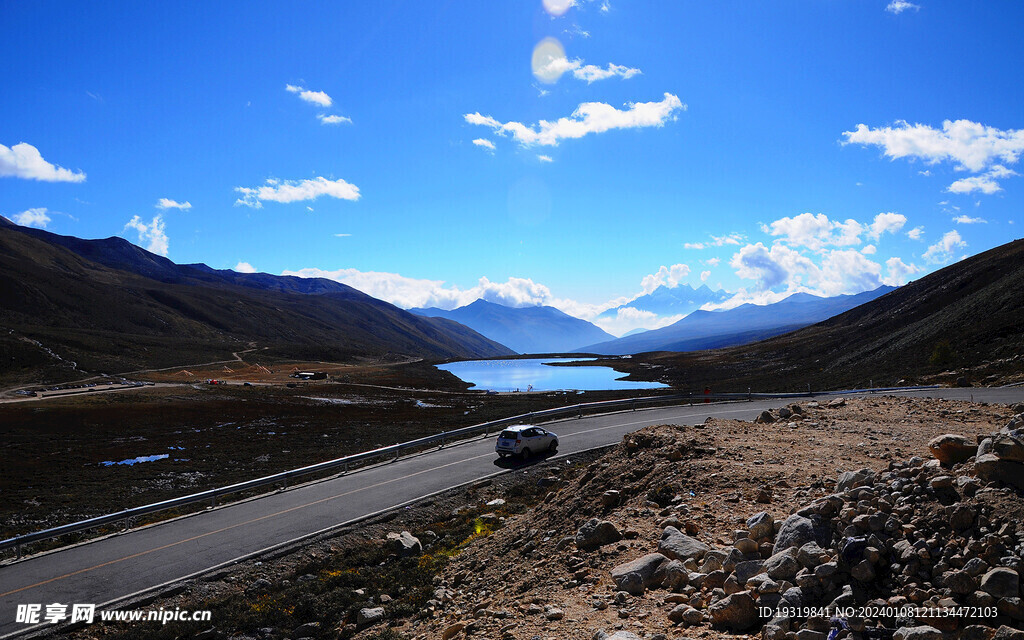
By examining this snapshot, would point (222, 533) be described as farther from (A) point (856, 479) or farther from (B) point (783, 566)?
(A) point (856, 479)

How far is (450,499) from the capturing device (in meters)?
23.2

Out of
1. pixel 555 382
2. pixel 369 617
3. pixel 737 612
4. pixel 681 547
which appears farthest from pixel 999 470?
pixel 555 382

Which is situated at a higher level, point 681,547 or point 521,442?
point 681,547

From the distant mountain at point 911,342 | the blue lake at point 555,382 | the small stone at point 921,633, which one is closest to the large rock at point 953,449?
the small stone at point 921,633

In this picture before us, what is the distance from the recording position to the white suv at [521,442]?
29.2 metres

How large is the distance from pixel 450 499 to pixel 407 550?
6433 millimetres

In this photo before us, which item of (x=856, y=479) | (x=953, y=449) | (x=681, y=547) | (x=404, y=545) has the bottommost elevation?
(x=404, y=545)

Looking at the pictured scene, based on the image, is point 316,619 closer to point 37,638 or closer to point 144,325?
point 37,638

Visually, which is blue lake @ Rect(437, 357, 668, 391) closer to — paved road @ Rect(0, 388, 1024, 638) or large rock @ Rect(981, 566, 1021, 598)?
paved road @ Rect(0, 388, 1024, 638)

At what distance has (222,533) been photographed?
747 inches

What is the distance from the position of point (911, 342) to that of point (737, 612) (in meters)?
88.9

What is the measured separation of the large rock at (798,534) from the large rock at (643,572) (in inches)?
83.6

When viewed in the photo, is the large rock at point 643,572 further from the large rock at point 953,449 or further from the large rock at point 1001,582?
the large rock at point 953,449

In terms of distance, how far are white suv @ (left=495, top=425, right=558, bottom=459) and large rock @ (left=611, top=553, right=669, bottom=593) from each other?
62.5 feet
